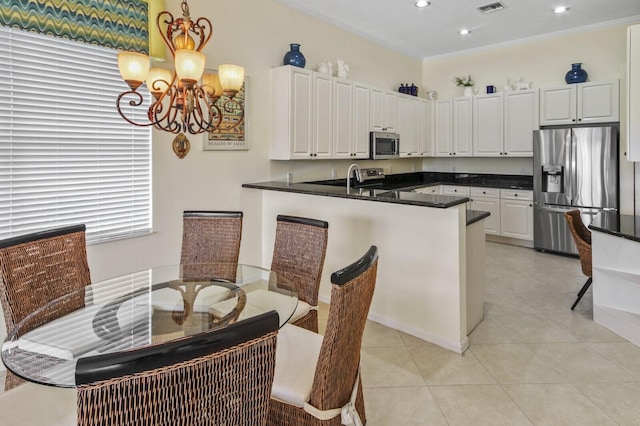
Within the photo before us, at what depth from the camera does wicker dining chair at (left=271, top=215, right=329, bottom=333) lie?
229cm

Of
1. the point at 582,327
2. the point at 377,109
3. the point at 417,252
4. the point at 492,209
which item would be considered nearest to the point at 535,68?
the point at 492,209

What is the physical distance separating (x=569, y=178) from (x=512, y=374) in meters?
3.52

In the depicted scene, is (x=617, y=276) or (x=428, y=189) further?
(x=428, y=189)

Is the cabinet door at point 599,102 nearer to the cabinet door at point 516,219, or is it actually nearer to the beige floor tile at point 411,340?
the cabinet door at point 516,219

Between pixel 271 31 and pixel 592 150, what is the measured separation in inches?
157

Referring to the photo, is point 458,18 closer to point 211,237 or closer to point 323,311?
point 323,311

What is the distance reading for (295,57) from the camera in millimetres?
4109

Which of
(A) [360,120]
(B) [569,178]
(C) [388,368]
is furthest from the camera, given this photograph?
(B) [569,178]

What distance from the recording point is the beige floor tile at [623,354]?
2494 mm

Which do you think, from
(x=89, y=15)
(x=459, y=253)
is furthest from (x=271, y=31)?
(x=459, y=253)

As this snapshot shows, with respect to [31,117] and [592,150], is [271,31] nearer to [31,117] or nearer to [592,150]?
[31,117]

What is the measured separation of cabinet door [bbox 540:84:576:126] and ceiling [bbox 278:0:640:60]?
813 mm

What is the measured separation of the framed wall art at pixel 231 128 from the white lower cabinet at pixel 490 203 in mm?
3689

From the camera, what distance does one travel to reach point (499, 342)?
2863 millimetres
